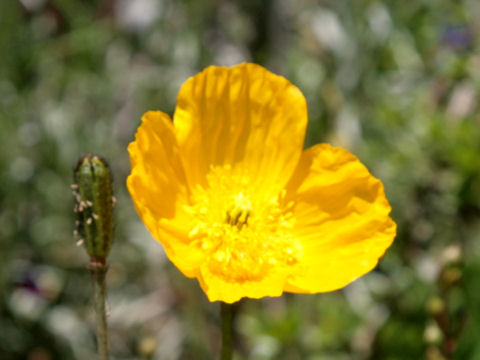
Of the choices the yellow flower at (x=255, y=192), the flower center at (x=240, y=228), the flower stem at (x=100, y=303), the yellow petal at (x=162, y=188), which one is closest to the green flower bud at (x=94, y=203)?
the flower stem at (x=100, y=303)

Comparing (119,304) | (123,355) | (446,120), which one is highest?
(446,120)

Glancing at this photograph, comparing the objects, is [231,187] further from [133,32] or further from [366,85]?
[133,32]

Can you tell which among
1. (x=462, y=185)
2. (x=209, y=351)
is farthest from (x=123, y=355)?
(x=462, y=185)

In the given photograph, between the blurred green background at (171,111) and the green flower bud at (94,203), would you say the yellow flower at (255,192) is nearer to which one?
the green flower bud at (94,203)

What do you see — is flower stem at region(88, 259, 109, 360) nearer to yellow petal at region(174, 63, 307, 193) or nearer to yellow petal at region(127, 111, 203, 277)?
yellow petal at region(127, 111, 203, 277)

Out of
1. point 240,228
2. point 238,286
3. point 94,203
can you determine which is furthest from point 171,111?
point 94,203

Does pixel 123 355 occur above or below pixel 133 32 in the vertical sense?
below

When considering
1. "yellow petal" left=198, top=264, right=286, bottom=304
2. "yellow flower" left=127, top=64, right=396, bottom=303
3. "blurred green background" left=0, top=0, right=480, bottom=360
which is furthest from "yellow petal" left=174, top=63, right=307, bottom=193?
"blurred green background" left=0, top=0, right=480, bottom=360
